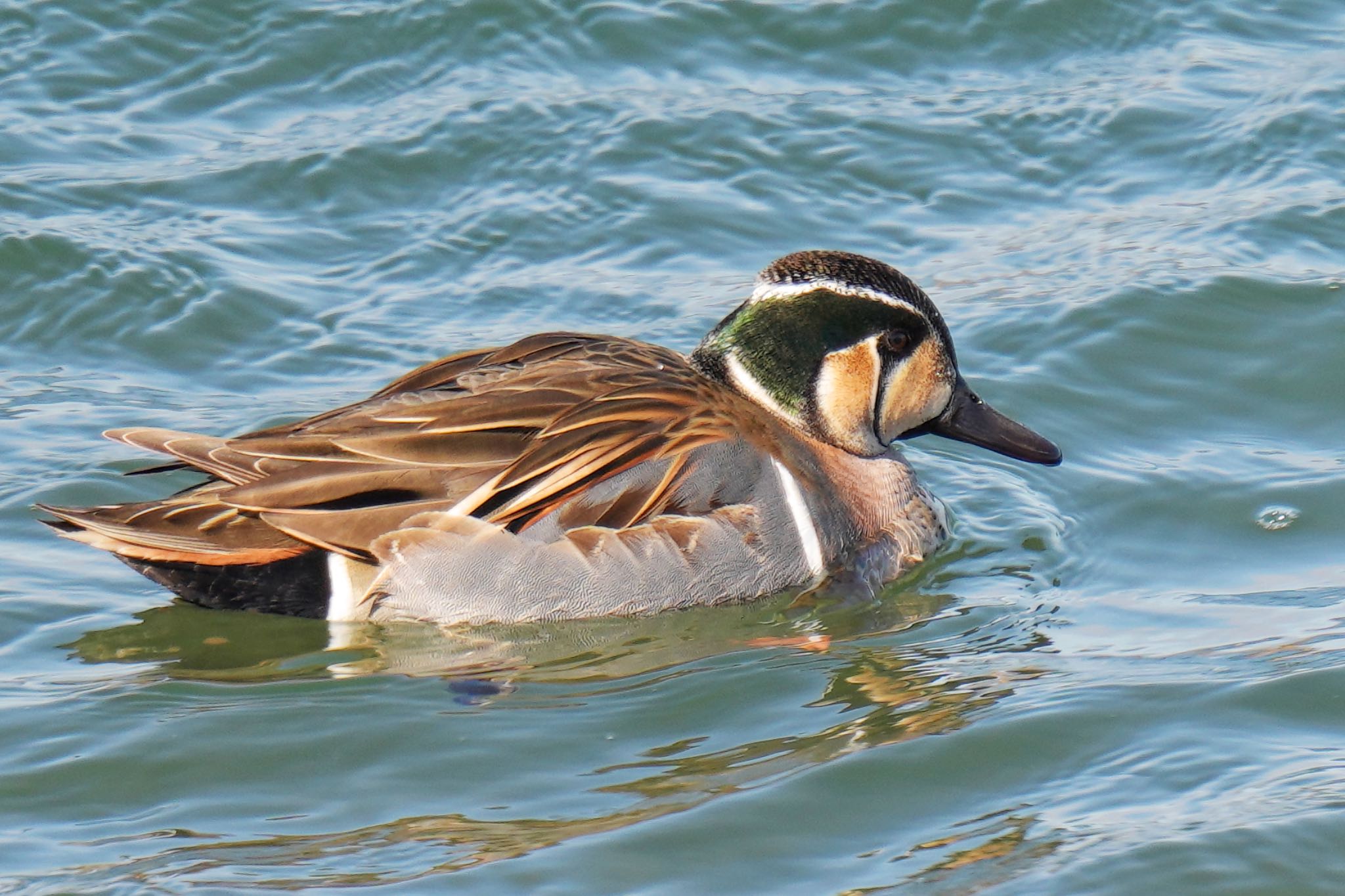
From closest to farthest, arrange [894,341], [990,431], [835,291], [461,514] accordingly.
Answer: [461,514], [835,291], [894,341], [990,431]

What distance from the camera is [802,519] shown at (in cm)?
748

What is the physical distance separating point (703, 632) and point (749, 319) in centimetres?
140

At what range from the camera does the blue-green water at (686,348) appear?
18.5 feet

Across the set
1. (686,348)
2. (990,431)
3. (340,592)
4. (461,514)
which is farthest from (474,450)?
(686,348)

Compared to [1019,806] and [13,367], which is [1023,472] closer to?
[1019,806]

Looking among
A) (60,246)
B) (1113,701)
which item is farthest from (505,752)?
(60,246)

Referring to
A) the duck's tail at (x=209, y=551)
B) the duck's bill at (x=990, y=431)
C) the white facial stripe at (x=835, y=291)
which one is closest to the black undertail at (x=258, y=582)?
the duck's tail at (x=209, y=551)

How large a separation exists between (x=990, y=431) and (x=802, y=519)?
42.7 inches

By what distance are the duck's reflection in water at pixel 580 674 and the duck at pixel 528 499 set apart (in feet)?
0.36

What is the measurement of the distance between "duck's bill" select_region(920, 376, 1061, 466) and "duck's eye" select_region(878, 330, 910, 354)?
34cm

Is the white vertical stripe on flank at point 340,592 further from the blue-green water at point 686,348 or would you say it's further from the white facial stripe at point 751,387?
the white facial stripe at point 751,387

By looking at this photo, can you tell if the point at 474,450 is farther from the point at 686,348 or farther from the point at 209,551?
the point at 686,348

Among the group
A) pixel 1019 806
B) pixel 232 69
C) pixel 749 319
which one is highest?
pixel 232 69

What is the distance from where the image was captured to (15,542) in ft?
25.1
